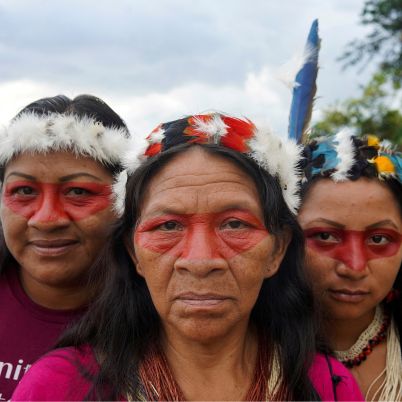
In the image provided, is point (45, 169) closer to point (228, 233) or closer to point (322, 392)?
point (228, 233)

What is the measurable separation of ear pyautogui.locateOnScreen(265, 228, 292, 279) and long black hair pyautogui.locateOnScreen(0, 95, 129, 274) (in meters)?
0.96

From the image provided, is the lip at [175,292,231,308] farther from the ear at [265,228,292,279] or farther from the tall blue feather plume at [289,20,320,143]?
the tall blue feather plume at [289,20,320,143]

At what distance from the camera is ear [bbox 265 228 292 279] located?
84.2 inches

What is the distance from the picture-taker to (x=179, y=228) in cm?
200

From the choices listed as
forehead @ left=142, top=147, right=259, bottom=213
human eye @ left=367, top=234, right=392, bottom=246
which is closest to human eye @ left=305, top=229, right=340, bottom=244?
human eye @ left=367, top=234, right=392, bottom=246

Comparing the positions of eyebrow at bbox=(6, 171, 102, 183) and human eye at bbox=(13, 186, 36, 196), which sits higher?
eyebrow at bbox=(6, 171, 102, 183)

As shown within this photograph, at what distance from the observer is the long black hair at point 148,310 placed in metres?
2.05

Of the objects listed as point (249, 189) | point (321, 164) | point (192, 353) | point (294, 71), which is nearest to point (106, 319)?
point (192, 353)

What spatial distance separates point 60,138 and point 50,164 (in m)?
0.13

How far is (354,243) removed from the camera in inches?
101

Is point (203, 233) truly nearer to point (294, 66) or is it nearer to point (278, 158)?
point (278, 158)

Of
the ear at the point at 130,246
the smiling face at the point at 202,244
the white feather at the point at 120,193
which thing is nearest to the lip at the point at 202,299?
the smiling face at the point at 202,244

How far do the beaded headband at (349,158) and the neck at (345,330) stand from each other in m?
0.70

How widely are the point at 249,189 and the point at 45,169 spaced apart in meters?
1.04
